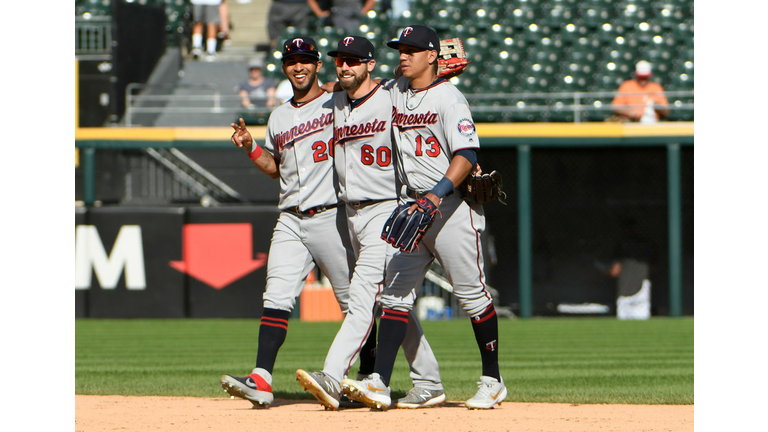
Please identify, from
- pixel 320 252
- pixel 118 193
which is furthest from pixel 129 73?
pixel 320 252

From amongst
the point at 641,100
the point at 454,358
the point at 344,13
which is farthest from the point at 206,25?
the point at 454,358

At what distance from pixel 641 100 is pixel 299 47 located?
30.3 ft

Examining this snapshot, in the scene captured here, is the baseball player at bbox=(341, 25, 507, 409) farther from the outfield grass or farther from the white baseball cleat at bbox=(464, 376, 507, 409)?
the outfield grass

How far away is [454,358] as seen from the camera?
7.75m

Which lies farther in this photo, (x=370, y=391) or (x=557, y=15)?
(x=557, y=15)

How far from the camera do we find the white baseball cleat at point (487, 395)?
4715 millimetres

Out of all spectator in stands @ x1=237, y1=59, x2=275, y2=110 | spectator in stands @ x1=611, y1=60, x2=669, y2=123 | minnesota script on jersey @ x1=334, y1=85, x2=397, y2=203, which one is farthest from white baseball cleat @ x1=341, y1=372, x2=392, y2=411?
spectator in stands @ x1=237, y1=59, x2=275, y2=110

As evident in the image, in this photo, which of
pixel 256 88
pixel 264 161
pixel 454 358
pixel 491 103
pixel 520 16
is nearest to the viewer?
pixel 264 161

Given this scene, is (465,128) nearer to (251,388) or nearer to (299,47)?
(299,47)

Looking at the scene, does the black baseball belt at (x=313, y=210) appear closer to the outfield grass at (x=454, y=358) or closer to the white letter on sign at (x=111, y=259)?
the outfield grass at (x=454, y=358)

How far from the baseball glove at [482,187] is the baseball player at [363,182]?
413 mm

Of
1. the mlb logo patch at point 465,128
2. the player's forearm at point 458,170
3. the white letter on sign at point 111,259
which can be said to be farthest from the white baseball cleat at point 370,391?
the white letter on sign at point 111,259

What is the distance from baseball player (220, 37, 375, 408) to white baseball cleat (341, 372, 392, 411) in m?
0.49

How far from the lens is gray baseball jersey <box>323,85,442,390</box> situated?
15.6ft
